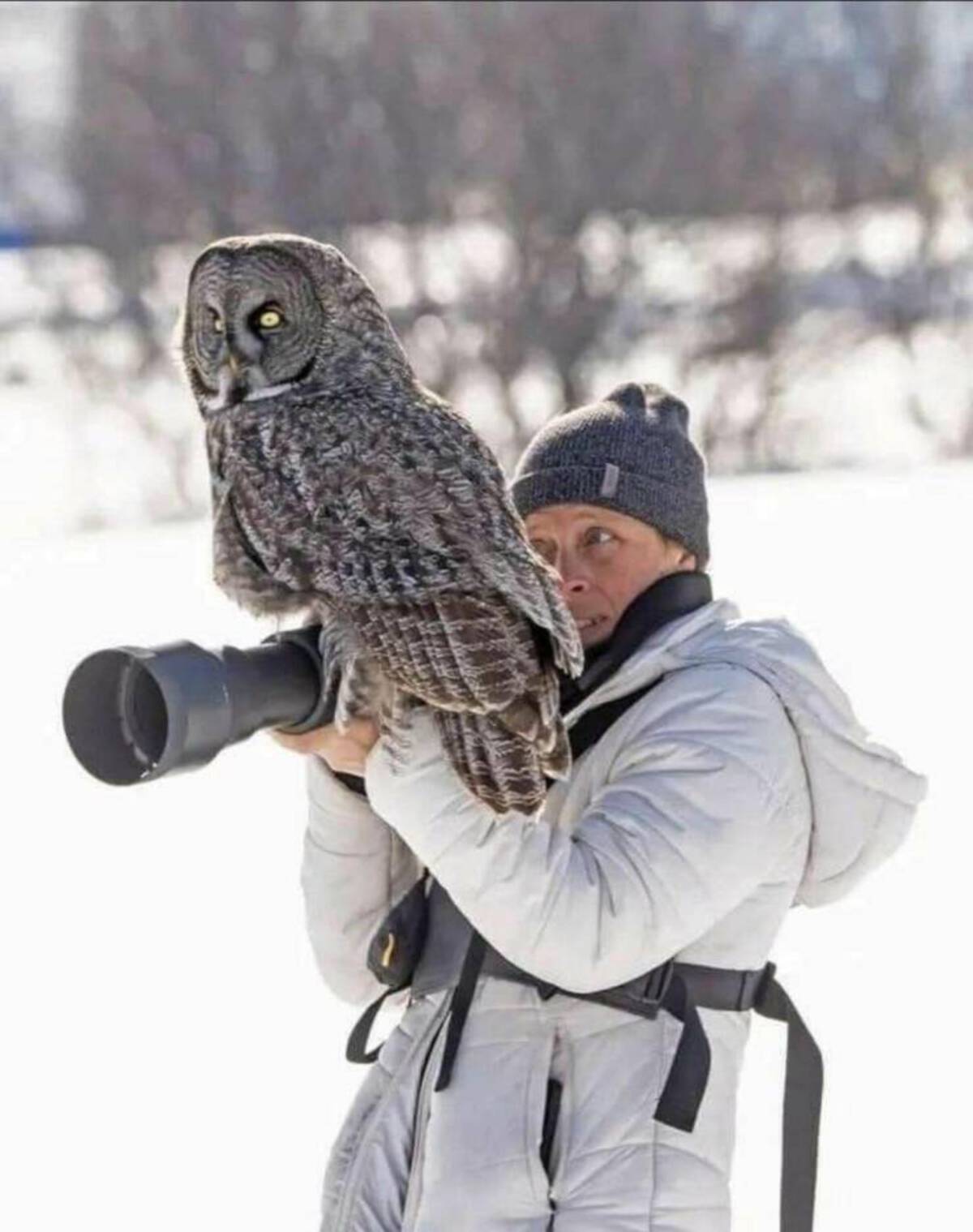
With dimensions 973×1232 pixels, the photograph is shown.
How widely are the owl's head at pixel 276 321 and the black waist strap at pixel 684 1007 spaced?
525mm

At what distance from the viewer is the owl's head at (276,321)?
7.02ft

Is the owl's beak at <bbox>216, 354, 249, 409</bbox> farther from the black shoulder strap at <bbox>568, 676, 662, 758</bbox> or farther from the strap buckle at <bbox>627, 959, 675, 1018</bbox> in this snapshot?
the strap buckle at <bbox>627, 959, 675, 1018</bbox>

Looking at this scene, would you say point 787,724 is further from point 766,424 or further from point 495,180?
point 495,180

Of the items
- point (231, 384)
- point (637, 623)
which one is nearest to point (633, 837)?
point (637, 623)

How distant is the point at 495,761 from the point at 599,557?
393mm

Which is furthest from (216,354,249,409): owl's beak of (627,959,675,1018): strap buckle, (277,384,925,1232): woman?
(627,959,675,1018): strap buckle

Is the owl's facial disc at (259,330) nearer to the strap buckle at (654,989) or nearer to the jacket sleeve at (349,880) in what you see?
the jacket sleeve at (349,880)

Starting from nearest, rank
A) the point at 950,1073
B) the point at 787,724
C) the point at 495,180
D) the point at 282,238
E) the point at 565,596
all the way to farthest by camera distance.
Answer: the point at 787,724, the point at 565,596, the point at 282,238, the point at 950,1073, the point at 495,180

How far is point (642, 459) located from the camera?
2.01m

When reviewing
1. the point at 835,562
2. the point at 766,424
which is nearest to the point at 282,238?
the point at 835,562

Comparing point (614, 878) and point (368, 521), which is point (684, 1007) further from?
point (368, 521)

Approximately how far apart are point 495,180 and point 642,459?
11.2m

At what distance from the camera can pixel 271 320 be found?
2209 millimetres

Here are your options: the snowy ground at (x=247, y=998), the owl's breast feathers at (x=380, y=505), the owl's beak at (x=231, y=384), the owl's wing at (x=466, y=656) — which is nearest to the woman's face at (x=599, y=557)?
the owl's breast feathers at (x=380, y=505)
